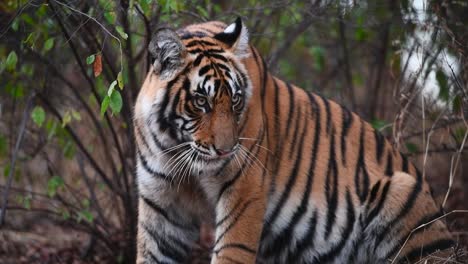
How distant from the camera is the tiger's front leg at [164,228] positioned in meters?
4.65

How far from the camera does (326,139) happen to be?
5137mm

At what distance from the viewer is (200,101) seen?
4.25 m

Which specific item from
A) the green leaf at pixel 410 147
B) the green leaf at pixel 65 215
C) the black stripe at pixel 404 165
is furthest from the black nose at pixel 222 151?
the green leaf at pixel 410 147

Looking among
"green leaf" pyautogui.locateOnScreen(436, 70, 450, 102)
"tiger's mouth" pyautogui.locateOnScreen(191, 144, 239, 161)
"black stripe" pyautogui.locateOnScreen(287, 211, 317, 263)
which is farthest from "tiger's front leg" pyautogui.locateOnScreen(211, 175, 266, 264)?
"green leaf" pyautogui.locateOnScreen(436, 70, 450, 102)

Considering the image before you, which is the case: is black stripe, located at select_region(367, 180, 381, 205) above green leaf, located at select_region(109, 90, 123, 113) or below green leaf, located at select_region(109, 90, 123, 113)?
below

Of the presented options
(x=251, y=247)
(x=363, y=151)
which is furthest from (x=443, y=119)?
(x=251, y=247)

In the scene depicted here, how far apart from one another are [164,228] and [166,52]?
110cm

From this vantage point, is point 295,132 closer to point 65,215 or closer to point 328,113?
point 328,113

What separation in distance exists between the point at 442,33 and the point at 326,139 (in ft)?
5.25

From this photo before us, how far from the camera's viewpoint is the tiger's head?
13.8 ft

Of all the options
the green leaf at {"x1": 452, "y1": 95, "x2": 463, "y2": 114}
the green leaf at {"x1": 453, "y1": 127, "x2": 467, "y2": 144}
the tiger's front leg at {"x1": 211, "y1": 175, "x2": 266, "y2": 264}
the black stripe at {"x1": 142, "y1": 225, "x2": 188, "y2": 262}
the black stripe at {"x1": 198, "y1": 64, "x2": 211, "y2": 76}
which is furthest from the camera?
the green leaf at {"x1": 453, "y1": 127, "x2": 467, "y2": 144}

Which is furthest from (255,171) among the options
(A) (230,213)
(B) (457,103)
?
(B) (457,103)

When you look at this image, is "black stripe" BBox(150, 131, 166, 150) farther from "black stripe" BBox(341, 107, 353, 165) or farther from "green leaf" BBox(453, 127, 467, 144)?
"green leaf" BBox(453, 127, 467, 144)

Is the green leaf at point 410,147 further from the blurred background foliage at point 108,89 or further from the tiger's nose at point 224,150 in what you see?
the tiger's nose at point 224,150
